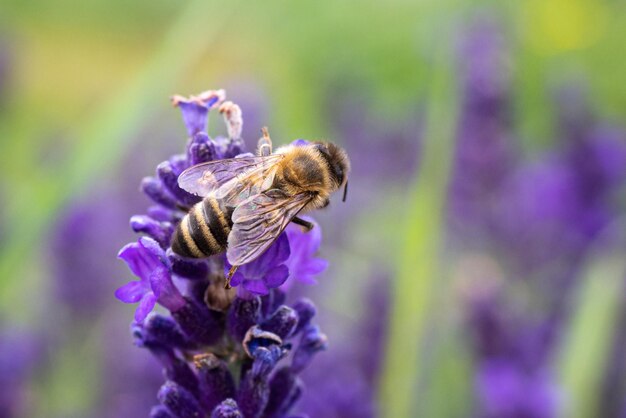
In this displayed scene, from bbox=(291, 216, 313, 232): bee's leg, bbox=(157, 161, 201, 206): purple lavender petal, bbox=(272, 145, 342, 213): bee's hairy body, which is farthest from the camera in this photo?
bbox=(272, 145, 342, 213): bee's hairy body

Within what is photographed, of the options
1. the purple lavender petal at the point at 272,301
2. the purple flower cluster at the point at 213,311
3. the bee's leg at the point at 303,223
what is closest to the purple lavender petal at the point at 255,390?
the purple flower cluster at the point at 213,311

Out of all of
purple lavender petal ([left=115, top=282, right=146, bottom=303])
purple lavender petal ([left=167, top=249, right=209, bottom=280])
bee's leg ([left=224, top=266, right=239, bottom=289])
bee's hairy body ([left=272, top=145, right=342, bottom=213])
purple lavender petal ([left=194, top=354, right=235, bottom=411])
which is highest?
bee's hairy body ([left=272, top=145, right=342, bottom=213])

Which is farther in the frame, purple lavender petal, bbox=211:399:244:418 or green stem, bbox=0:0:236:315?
green stem, bbox=0:0:236:315

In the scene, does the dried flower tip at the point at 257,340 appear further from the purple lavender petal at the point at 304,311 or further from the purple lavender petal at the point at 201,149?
the purple lavender petal at the point at 201,149

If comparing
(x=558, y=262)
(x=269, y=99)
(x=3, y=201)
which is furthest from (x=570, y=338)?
(x=269, y=99)

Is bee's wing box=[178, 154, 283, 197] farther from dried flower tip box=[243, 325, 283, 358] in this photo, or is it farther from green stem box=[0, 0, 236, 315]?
green stem box=[0, 0, 236, 315]

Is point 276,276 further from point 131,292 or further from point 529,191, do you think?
point 529,191

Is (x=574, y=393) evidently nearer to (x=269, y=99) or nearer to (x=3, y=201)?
(x=3, y=201)

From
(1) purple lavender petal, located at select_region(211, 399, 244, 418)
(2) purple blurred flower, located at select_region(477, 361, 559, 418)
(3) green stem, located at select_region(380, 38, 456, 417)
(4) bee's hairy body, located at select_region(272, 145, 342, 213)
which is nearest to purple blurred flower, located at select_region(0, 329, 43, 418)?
(3) green stem, located at select_region(380, 38, 456, 417)
